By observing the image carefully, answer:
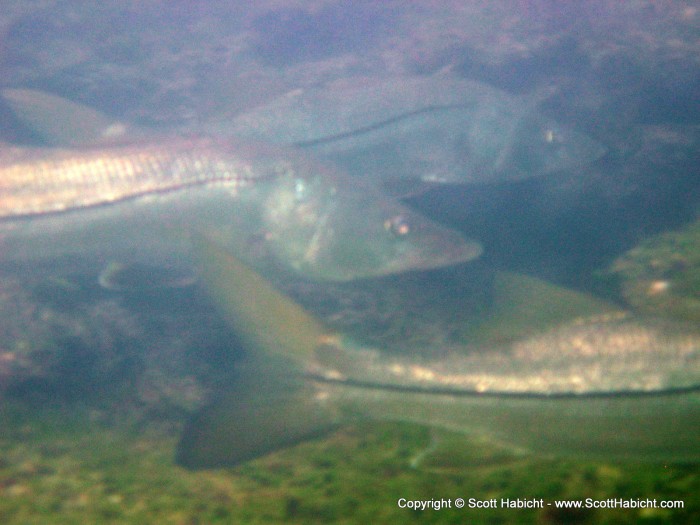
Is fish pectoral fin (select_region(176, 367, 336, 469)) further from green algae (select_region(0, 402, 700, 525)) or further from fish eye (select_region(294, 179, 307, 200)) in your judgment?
fish eye (select_region(294, 179, 307, 200))

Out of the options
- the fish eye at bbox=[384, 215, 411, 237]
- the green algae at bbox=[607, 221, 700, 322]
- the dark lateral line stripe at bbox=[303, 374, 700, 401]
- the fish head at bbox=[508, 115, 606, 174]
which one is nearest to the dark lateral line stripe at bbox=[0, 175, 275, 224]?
Answer: the fish eye at bbox=[384, 215, 411, 237]

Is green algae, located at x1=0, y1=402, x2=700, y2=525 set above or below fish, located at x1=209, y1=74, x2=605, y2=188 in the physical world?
below

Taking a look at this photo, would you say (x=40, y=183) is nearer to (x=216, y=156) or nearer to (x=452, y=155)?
(x=216, y=156)

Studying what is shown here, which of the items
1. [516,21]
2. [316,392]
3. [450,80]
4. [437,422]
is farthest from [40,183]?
[516,21]

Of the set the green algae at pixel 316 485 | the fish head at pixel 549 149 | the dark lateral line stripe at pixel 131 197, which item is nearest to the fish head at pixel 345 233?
the dark lateral line stripe at pixel 131 197

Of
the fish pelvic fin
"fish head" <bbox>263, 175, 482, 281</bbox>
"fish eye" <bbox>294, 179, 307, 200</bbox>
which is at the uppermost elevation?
"fish eye" <bbox>294, 179, 307, 200</bbox>

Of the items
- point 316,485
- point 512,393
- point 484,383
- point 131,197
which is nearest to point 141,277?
point 131,197
